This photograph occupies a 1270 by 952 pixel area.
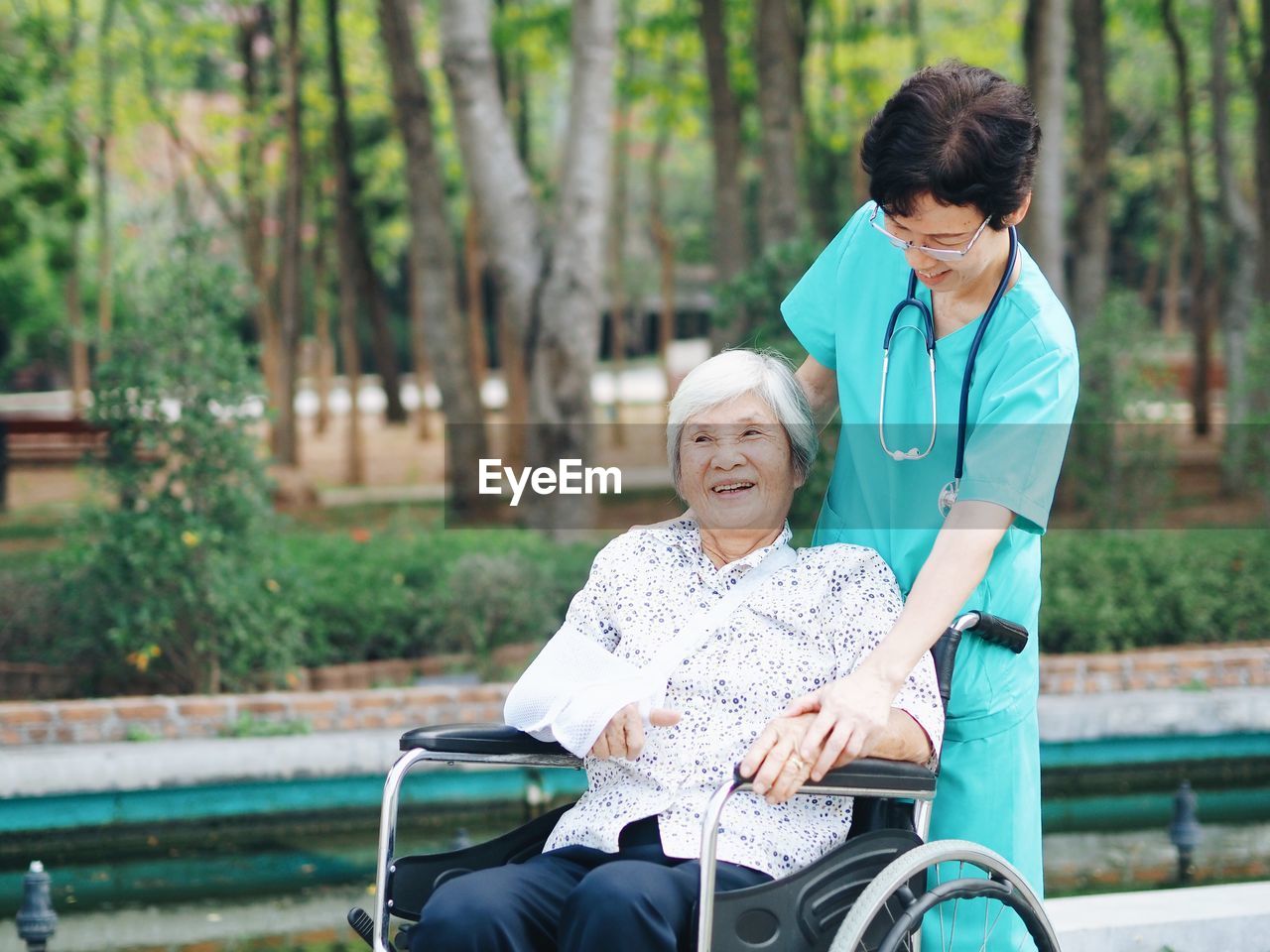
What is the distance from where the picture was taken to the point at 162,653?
6.06 metres

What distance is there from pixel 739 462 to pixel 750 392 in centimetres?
13

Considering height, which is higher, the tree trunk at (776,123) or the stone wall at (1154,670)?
the tree trunk at (776,123)

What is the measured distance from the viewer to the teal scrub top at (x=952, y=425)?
246 centimetres

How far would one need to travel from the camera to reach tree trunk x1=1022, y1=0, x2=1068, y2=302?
9344 mm

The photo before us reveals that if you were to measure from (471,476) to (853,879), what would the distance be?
9.71 meters

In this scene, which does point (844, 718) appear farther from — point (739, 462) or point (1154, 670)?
point (1154, 670)

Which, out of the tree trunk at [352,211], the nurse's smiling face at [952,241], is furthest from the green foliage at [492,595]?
the tree trunk at [352,211]

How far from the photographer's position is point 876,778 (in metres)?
2.34

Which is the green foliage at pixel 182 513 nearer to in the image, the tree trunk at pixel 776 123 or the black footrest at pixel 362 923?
the black footrest at pixel 362 923

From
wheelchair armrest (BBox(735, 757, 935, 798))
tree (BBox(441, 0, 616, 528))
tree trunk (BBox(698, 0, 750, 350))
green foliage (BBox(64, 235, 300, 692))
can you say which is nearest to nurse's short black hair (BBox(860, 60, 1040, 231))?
wheelchair armrest (BBox(735, 757, 935, 798))

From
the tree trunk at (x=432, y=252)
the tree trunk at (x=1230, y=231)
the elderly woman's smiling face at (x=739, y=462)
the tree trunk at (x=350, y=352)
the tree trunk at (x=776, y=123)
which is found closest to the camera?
the elderly woman's smiling face at (x=739, y=462)

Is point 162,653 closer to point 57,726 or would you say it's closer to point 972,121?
point 57,726

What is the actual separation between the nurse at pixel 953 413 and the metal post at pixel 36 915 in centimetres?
214

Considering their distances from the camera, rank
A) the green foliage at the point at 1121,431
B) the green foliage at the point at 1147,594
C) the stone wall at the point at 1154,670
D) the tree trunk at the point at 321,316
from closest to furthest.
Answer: the stone wall at the point at 1154,670 → the green foliage at the point at 1147,594 → the green foliage at the point at 1121,431 → the tree trunk at the point at 321,316
